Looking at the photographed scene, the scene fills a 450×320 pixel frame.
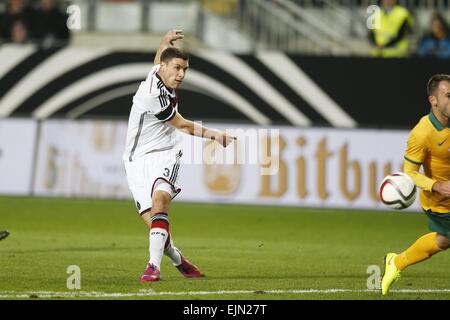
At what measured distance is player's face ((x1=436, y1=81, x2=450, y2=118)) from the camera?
394 inches

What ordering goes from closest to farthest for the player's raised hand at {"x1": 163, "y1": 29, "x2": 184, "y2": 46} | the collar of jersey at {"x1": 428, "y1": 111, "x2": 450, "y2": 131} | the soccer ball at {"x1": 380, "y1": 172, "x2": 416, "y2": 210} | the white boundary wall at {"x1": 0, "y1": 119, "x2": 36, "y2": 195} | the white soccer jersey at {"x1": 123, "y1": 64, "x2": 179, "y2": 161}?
the soccer ball at {"x1": 380, "y1": 172, "x2": 416, "y2": 210} < the collar of jersey at {"x1": 428, "y1": 111, "x2": 450, "y2": 131} < the white soccer jersey at {"x1": 123, "y1": 64, "x2": 179, "y2": 161} < the player's raised hand at {"x1": 163, "y1": 29, "x2": 184, "y2": 46} < the white boundary wall at {"x1": 0, "y1": 119, "x2": 36, "y2": 195}

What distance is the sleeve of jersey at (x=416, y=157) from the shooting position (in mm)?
9766

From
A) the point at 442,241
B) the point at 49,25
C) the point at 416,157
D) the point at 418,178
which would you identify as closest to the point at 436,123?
the point at 416,157

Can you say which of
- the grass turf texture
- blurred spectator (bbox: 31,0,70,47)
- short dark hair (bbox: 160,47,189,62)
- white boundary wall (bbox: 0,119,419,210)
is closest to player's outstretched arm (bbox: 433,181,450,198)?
the grass turf texture

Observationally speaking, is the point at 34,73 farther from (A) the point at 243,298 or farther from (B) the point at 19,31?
(A) the point at 243,298

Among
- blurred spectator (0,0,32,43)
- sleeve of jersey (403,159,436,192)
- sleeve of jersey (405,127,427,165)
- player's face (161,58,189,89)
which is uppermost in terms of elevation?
blurred spectator (0,0,32,43)

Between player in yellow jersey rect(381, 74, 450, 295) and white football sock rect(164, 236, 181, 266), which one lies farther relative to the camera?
white football sock rect(164, 236, 181, 266)

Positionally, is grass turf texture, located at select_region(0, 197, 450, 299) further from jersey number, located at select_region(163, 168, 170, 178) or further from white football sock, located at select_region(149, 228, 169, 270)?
jersey number, located at select_region(163, 168, 170, 178)

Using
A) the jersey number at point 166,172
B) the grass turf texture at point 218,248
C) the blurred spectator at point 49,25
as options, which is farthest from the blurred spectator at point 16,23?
the jersey number at point 166,172

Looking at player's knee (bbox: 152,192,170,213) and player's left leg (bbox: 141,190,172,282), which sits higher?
player's knee (bbox: 152,192,170,213)

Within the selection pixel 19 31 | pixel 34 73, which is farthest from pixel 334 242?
pixel 19 31

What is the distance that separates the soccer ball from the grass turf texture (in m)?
0.82

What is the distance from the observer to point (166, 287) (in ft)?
32.7

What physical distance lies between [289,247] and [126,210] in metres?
5.15
